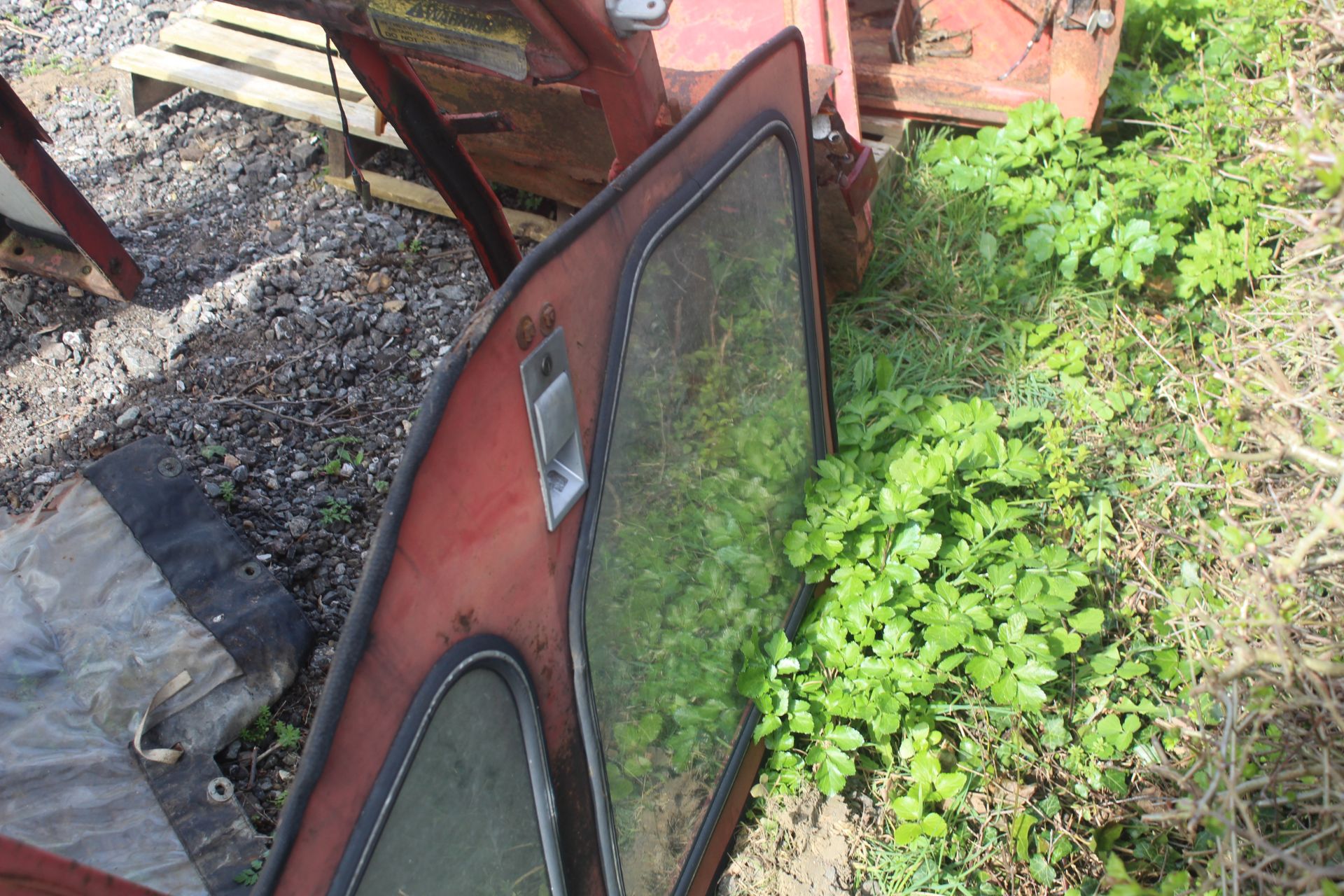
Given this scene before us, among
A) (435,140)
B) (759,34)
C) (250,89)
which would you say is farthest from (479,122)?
(250,89)

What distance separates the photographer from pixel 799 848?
82.1 inches

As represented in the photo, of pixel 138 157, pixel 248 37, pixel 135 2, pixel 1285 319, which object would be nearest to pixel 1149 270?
pixel 1285 319

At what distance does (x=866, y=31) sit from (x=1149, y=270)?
1.56m

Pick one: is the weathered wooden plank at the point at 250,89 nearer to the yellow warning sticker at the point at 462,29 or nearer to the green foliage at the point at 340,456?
the green foliage at the point at 340,456

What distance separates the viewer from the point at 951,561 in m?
2.10

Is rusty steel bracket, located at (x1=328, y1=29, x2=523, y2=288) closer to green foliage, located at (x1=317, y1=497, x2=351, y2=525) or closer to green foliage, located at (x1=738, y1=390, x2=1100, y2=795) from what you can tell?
green foliage, located at (x1=317, y1=497, x2=351, y2=525)

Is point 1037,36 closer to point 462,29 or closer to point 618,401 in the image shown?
point 462,29

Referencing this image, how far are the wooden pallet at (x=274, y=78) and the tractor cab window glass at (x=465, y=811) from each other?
2548 millimetres

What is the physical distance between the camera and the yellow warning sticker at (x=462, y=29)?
1997 mm

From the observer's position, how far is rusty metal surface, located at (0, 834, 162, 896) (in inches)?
37.0

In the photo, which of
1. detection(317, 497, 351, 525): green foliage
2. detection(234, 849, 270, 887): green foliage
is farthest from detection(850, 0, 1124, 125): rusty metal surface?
detection(234, 849, 270, 887): green foliage

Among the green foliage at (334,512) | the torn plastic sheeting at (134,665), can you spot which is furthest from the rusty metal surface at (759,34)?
the torn plastic sheeting at (134,665)

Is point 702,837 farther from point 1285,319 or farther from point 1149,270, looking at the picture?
point 1149,270

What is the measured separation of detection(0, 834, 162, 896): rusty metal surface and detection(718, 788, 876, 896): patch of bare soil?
1.35 metres
